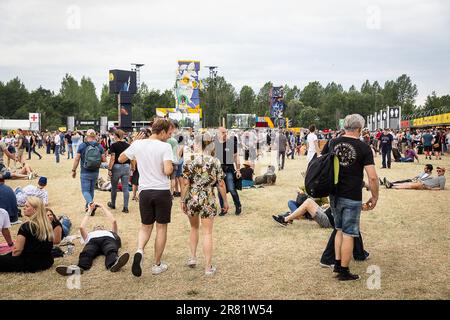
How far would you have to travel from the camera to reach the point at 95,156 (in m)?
8.85

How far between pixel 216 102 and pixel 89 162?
67.6 m

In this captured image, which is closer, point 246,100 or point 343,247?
point 343,247

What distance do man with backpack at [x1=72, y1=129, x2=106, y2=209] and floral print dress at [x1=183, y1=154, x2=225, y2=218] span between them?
399 cm

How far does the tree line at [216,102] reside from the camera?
83812 millimetres

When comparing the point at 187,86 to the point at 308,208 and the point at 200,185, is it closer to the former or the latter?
the point at 308,208

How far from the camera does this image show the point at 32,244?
5.57 m

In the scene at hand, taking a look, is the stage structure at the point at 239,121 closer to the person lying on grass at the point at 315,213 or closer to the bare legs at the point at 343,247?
the person lying on grass at the point at 315,213

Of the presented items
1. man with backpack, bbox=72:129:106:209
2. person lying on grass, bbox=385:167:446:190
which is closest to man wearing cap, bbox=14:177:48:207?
man with backpack, bbox=72:129:106:209

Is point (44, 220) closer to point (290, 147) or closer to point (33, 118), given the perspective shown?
point (290, 147)

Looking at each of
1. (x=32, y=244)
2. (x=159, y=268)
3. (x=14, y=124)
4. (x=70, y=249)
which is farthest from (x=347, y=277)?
(x=14, y=124)

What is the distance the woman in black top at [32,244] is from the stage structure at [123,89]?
31863 mm

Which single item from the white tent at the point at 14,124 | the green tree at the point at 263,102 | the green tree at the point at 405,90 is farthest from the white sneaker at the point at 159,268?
the green tree at the point at 405,90

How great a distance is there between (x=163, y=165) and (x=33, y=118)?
5040cm
